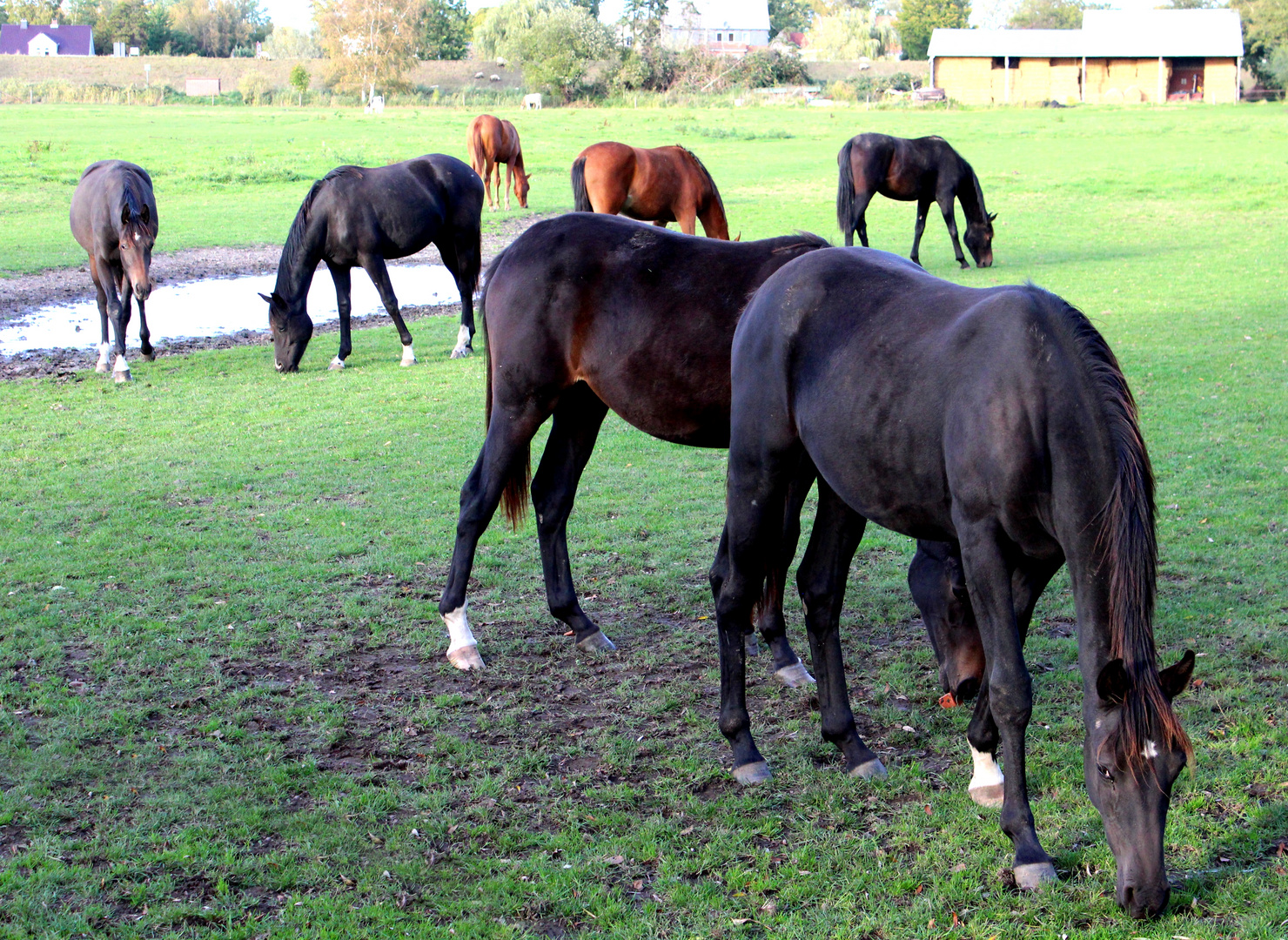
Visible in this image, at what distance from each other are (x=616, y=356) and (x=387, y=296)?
7.29 m

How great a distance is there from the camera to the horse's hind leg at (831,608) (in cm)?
412

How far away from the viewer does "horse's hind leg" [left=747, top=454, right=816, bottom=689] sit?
4758 millimetres

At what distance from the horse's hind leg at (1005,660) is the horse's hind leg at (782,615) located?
53.0 inches

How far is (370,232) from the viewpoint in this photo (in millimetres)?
11297

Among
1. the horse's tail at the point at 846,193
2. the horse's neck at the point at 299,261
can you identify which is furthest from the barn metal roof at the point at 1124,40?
the horse's neck at the point at 299,261

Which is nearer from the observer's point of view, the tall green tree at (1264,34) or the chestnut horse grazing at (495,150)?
the chestnut horse grazing at (495,150)

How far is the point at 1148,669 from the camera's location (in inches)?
113

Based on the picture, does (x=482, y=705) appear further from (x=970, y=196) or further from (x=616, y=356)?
(x=970, y=196)

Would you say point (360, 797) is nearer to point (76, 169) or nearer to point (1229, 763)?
point (1229, 763)

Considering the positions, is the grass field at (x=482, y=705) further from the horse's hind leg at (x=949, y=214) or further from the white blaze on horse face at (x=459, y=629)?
the horse's hind leg at (x=949, y=214)

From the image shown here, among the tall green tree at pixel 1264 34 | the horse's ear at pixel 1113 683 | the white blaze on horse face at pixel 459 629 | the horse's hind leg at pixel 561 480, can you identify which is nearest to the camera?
the horse's ear at pixel 1113 683

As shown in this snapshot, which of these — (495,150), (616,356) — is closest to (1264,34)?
(495,150)

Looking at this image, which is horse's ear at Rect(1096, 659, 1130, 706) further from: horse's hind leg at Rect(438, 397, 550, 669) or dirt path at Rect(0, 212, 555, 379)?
dirt path at Rect(0, 212, 555, 379)

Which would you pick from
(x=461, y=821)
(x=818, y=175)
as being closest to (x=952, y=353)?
(x=461, y=821)
